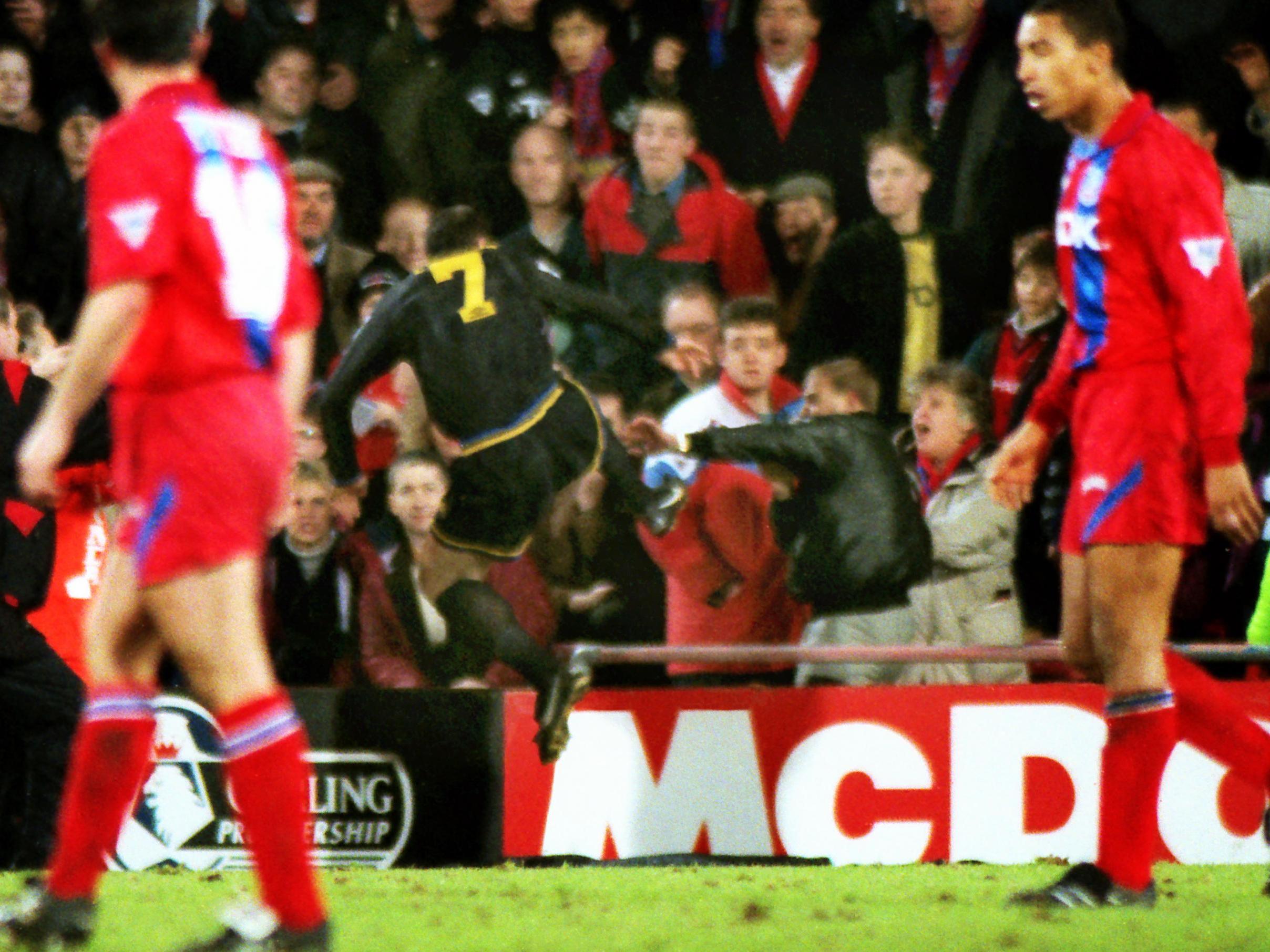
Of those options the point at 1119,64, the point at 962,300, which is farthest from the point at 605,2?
the point at 1119,64

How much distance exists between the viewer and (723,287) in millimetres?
7250

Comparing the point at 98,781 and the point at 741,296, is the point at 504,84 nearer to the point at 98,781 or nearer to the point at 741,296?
the point at 741,296

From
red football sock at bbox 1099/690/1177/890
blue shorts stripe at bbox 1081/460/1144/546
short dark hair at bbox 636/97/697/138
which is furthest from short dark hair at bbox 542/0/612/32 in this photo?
red football sock at bbox 1099/690/1177/890

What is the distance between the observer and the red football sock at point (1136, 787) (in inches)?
155

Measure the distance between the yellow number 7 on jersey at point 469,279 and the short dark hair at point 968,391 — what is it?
5.60 ft

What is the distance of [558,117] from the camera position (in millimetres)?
7676

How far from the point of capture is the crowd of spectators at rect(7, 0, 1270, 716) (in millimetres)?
6730

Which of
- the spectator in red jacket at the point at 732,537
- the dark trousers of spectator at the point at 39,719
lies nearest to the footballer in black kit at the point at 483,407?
the spectator in red jacket at the point at 732,537

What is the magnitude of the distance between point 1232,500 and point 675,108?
4.01m

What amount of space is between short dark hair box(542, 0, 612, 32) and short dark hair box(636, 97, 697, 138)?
56cm

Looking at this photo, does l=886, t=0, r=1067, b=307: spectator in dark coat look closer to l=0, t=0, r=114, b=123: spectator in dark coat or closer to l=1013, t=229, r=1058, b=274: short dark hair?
l=1013, t=229, r=1058, b=274: short dark hair

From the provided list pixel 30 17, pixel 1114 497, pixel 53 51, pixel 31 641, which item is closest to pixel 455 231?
pixel 53 51

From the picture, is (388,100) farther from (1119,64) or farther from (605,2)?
(1119,64)

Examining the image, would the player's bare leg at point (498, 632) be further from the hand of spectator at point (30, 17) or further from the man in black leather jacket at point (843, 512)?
the hand of spectator at point (30, 17)
